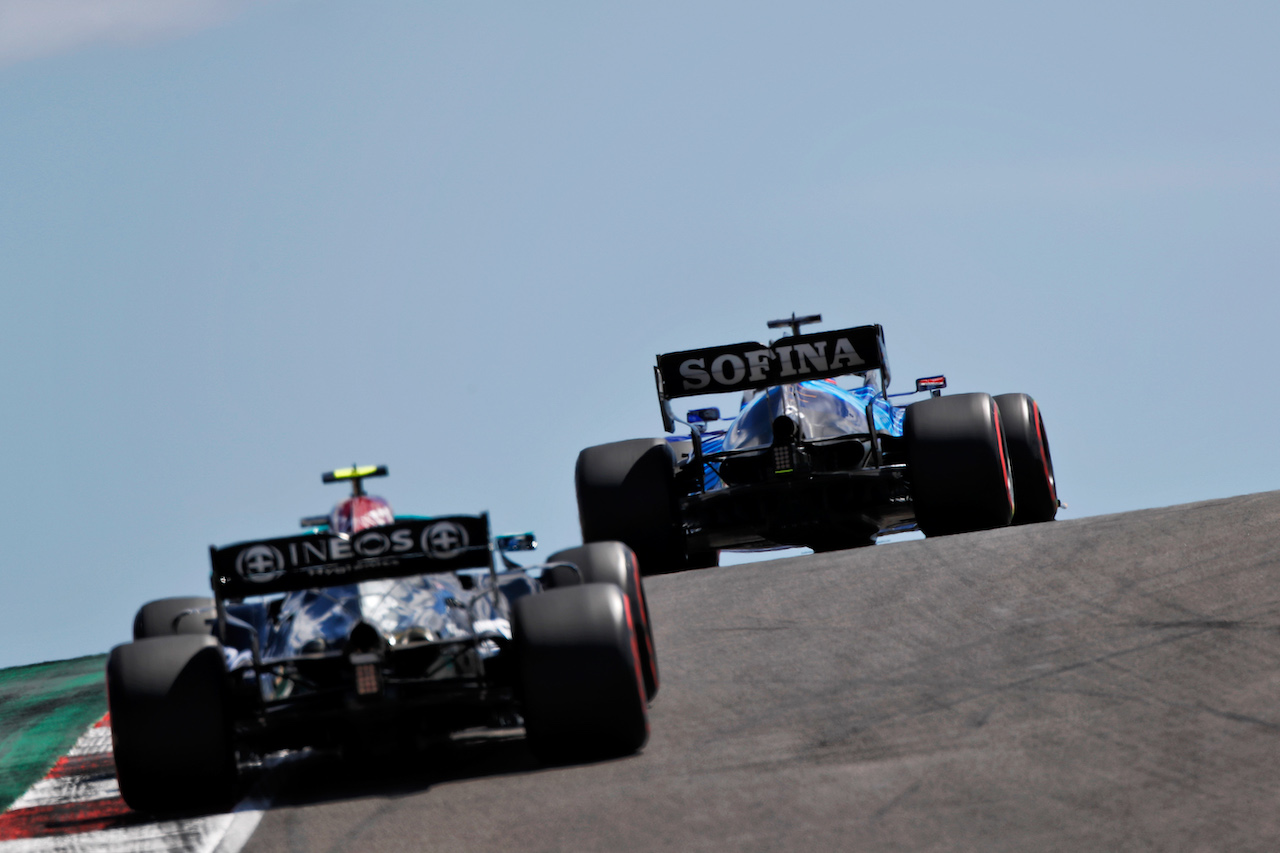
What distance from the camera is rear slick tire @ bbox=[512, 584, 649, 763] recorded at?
7.68m

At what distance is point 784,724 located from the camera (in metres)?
8.12

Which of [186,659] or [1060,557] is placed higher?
[186,659]

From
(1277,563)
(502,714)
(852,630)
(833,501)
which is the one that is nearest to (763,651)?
(852,630)

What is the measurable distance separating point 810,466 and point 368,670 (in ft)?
22.1

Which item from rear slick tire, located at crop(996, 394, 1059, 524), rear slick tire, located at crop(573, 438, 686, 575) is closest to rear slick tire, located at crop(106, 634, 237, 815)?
rear slick tire, located at crop(573, 438, 686, 575)

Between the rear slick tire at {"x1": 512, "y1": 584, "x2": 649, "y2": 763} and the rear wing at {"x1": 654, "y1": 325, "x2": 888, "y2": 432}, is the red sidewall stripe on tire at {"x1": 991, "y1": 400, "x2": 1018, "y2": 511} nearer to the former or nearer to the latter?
the rear wing at {"x1": 654, "y1": 325, "x2": 888, "y2": 432}

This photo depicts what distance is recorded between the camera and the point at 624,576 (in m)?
9.20

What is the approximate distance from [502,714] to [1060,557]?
480 cm

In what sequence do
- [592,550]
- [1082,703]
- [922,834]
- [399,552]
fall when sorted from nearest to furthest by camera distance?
[922,834], [1082,703], [399,552], [592,550]

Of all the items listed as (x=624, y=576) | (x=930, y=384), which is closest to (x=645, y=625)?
(x=624, y=576)

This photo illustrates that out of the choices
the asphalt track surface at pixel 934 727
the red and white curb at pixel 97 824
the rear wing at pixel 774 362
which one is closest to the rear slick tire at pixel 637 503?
the rear wing at pixel 774 362

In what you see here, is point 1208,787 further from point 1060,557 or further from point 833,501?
point 833,501

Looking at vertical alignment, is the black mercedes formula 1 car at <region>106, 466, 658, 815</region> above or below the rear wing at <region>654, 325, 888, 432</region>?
below

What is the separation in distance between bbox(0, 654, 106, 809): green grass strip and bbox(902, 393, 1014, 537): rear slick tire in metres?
6.34
